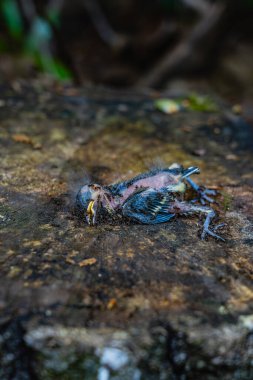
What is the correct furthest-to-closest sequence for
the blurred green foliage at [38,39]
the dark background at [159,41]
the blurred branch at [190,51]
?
the dark background at [159,41] → the blurred branch at [190,51] → the blurred green foliage at [38,39]

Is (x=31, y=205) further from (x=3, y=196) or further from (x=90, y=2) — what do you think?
(x=90, y=2)

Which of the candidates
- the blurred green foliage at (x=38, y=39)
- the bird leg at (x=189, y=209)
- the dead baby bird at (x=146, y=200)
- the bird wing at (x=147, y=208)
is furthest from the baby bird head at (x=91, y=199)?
the blurred green foliage at (x=38, y=39)

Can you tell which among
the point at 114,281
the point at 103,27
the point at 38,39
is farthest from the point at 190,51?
the point at 114,281

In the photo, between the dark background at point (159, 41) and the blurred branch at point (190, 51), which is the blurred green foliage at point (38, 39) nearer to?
the dark background at point (159, 41)

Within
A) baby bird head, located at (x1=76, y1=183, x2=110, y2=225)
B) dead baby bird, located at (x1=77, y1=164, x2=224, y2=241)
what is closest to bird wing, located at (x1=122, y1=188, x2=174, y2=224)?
dead baby bird, located at (x1=77, y1=164, x2=224, y2=241)

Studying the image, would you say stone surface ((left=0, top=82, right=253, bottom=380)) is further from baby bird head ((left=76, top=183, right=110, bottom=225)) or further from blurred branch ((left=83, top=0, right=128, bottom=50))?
blurred branch ((left=83, top=0, right=128, bottom=50))

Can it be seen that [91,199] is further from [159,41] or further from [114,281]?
[159,41]

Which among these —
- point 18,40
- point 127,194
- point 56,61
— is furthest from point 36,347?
point 18,40
